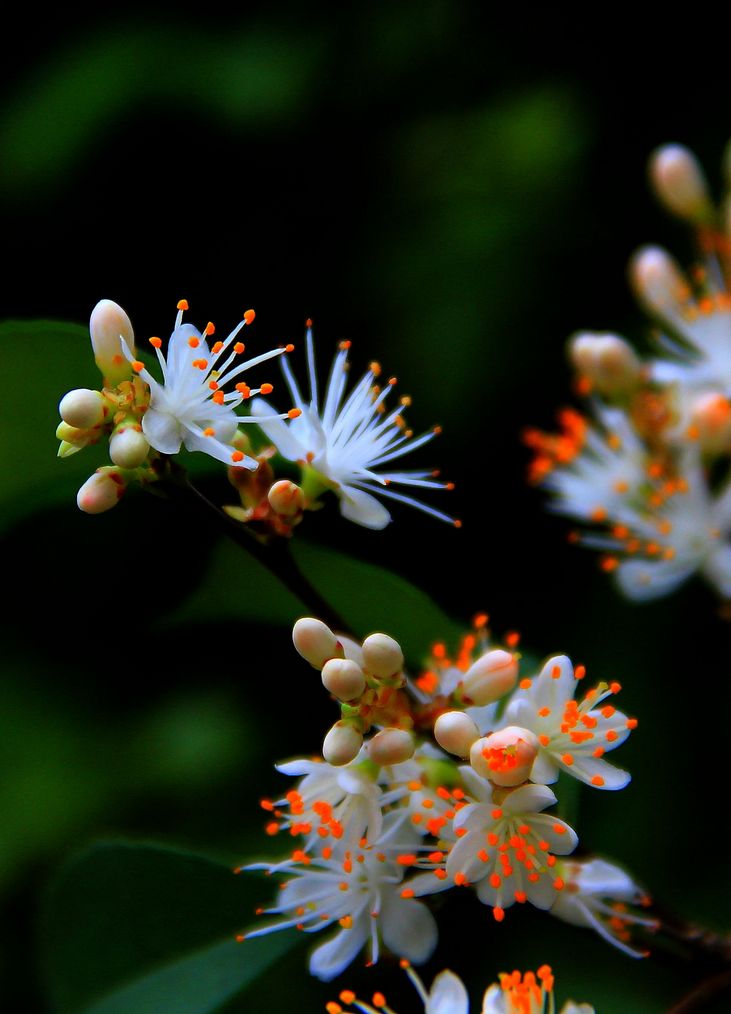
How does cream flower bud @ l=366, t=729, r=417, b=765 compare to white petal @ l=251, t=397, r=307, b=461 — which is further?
white petal @ l=251, t=397, r=307, b=461

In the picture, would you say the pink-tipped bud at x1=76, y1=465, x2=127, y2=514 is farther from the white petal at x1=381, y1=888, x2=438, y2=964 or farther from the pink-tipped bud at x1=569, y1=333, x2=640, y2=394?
the pink-tipped bud at x1=569, y1=333, x2=640, y2=394

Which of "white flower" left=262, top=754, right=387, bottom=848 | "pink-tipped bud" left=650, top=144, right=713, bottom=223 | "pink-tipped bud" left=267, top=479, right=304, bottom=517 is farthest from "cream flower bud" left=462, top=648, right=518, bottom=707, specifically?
"pink-tipped bud" left=650, top=144, right=713, bottom=223

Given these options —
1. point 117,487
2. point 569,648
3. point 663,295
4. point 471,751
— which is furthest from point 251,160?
point 471,751

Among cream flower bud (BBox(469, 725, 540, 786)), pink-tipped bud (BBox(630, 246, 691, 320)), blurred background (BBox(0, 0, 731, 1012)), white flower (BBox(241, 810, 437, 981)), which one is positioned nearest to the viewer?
cream flower bud (BBox(469, 725, 540, 786))

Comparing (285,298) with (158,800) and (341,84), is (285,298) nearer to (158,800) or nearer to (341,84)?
(341,84)

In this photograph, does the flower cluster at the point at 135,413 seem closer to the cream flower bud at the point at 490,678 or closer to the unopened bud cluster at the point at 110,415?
the unopened bud cluster at the point at 110,415

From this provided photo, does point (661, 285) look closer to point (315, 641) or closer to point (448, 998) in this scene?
point (315, 641)

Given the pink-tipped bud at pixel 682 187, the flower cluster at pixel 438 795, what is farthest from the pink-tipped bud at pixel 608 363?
the flower cluster at pixel 438 795
